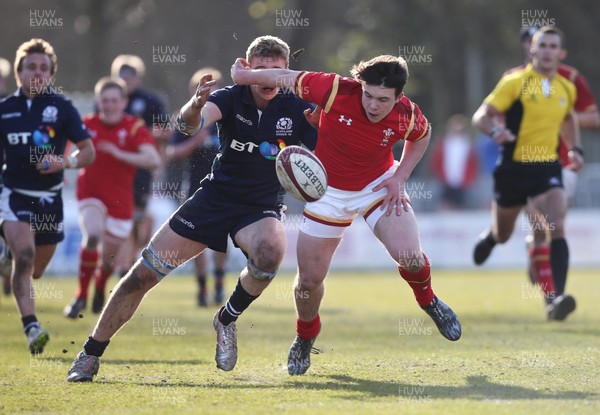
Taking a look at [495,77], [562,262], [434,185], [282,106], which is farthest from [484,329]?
[495,77]

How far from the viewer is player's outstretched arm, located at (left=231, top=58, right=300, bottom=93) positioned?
292 inches

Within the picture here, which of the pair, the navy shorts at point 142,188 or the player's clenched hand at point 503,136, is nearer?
the player's clenched hand at point 503,136

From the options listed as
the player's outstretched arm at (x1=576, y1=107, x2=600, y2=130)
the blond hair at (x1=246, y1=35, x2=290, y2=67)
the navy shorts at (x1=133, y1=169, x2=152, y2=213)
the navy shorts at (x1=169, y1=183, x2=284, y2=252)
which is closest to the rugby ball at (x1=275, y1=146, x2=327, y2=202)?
the navy shorts at (x1=169, y1=183, x2=284, y2=252)

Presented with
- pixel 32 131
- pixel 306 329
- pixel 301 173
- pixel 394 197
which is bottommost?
pixel 306 329

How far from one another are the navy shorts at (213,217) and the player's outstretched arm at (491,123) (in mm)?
4035

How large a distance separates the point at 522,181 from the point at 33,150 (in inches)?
193

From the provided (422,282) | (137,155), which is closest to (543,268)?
(422,282)

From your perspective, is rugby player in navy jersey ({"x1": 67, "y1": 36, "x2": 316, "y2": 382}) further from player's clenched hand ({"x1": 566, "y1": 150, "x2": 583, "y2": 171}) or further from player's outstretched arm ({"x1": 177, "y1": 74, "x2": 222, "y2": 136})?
player's clenched hand ({"x1": 566, "y1": 150, "x2": 583, "y2": 171})

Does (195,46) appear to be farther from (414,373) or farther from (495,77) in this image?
(414,373)

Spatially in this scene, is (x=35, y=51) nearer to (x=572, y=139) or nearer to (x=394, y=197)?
(x=394, y=197)

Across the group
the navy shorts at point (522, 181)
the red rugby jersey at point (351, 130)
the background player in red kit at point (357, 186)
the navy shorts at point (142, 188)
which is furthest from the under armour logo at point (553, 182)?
the navy shorts at point (142, 188)

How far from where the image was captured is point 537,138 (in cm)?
1166

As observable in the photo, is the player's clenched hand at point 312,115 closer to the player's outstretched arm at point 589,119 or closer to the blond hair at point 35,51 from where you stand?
the blond hair at point 35,51

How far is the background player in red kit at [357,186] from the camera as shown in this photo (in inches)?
304
